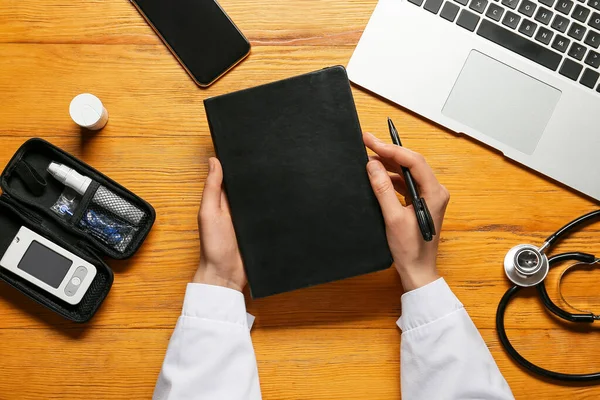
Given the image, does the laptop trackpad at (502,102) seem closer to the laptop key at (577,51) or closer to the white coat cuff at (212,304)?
the laptop key at (577,51)

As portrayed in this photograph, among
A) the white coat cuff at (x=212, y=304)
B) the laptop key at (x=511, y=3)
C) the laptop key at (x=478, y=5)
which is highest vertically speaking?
the laptop key at (x=511, y=3)

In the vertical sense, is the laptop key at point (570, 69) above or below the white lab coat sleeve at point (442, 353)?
above

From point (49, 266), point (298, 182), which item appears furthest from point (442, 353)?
point (49, 266)

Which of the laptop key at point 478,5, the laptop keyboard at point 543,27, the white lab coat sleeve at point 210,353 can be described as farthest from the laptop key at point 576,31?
the white lab coat sleeve at point 210,353

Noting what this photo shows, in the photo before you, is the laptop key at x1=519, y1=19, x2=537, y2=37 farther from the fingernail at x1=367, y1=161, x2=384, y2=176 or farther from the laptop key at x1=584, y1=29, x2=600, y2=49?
the fingernail at x1=367, y1=161, x2=384, y2=176

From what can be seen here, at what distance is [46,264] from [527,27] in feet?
2.41

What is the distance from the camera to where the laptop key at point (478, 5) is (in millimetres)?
742

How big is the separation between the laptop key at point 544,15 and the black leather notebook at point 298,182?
279 mm

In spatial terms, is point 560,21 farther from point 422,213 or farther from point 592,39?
point 422,213

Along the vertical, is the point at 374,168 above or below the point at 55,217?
above

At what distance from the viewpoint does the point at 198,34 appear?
0.77 meters

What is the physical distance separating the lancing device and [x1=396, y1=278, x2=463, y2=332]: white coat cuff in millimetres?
396

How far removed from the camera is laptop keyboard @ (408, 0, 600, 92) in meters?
0.74

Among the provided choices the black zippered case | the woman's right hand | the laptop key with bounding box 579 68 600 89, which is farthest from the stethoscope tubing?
the black zippered case
